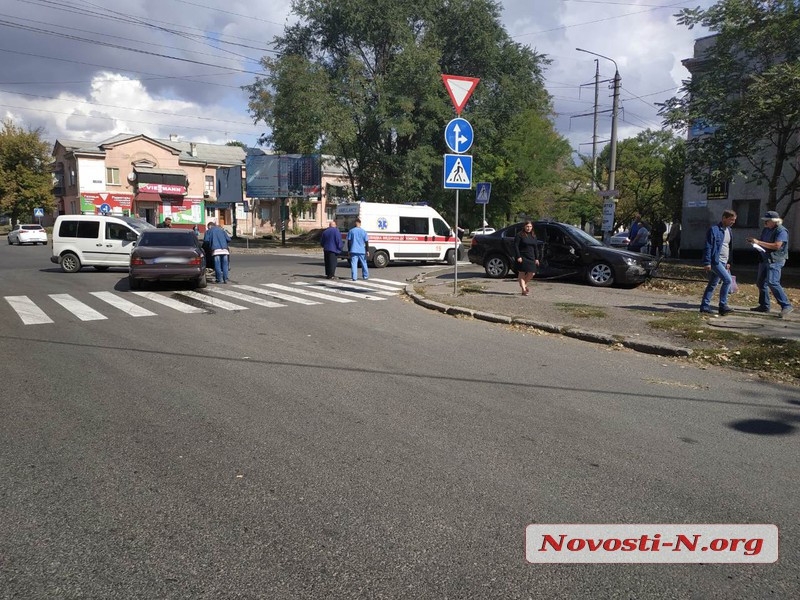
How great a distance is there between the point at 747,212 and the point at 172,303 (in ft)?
72.5

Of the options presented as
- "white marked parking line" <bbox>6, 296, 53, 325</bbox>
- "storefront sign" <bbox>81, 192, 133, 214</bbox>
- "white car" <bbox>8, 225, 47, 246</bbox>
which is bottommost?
"white marked parking line" <bbox>6, 296, 53, 325</bbox>

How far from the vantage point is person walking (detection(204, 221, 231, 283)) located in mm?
16328

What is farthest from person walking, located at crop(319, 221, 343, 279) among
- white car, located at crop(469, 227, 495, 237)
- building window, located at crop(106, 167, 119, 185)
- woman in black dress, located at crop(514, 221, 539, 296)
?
building window, located at crop(106, 167, 119, 185)

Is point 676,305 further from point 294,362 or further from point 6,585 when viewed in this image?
point 6,585

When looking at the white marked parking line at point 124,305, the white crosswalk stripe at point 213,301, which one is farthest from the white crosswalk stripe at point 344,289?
the white marked parking line at point 124,305

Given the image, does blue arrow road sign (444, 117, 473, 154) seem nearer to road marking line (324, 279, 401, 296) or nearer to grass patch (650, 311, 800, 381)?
road marking line (324, 279, 401, 296)

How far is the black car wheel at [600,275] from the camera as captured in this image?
1488 centimetres

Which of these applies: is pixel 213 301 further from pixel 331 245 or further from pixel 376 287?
pixel 331 245

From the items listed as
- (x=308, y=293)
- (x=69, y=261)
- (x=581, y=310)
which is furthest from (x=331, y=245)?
(x=69, y=261)

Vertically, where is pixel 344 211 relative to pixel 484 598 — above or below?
above

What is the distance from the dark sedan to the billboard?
2327 centimetres

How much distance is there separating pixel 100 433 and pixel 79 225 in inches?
660

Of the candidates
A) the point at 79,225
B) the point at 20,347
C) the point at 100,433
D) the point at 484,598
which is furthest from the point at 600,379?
the point at 79,225

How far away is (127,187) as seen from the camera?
2247 inches
